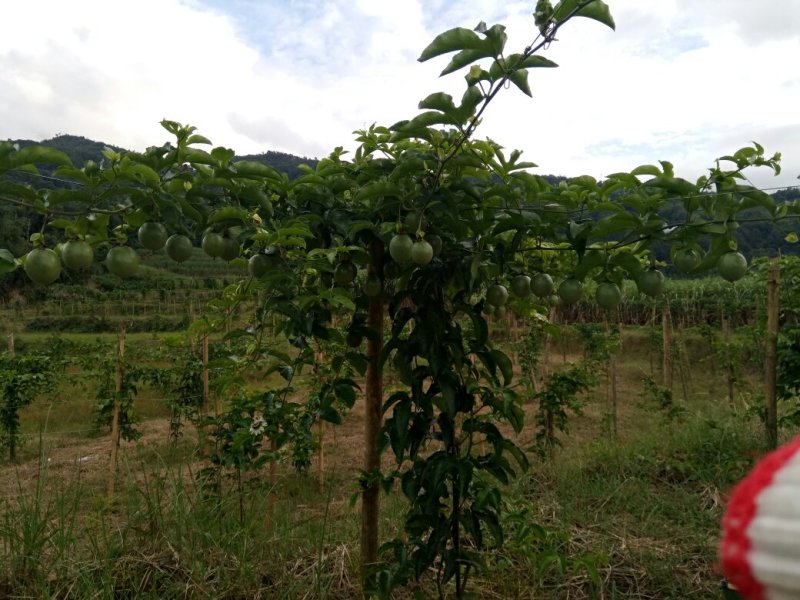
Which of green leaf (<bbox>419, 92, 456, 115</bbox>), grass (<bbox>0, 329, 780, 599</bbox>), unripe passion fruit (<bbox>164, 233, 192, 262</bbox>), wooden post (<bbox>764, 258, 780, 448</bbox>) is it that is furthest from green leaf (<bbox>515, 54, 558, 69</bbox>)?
wooden post (<bbox>764, 258, 780, 448</bbox>)

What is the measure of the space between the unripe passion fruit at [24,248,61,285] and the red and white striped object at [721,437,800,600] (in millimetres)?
1658

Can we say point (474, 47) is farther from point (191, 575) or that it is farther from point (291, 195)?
point (191, 575)

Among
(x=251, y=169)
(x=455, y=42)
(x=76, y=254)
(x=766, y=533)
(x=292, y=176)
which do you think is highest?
(x=292, y=176)

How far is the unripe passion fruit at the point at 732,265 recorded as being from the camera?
170 cm

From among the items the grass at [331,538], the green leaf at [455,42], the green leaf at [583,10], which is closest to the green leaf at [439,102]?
the green leaf at [455,42]

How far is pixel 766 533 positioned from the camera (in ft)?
1.15

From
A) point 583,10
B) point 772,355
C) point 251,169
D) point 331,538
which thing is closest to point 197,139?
point 251,169

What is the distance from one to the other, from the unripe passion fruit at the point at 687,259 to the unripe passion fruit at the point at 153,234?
1.68 metres

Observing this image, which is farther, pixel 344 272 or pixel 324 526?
pixel 324 526

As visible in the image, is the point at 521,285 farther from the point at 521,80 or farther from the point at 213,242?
the point at 213,242

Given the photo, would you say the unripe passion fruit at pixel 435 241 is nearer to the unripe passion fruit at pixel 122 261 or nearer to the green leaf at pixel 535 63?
the green leaf at pixel 535 63

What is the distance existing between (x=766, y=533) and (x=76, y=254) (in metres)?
1.62

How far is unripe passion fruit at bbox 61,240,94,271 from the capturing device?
4.87ft

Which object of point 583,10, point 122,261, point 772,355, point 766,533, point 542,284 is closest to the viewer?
point 766,533
